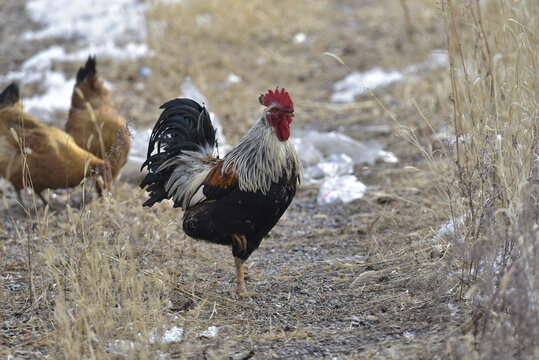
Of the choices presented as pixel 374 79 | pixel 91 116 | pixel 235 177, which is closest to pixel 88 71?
pixel 91 116

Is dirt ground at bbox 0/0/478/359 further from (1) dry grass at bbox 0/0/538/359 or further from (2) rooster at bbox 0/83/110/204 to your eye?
(2) rooster at bbox 0/83/110/204

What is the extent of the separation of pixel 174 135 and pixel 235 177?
0.73 metres

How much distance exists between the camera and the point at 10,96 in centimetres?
555

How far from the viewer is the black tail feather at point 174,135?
14.0ft

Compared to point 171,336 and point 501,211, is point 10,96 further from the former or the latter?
point 501,211

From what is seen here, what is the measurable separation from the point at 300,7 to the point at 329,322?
33.4ft

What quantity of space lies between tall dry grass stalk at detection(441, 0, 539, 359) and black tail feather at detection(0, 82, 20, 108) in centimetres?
376

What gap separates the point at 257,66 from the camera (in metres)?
10.0

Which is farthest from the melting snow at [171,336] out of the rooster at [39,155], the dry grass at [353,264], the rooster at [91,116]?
the rooster at [91,116]

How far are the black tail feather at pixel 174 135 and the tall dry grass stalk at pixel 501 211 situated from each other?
1.70 m

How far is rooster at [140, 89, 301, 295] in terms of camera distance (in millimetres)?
3732

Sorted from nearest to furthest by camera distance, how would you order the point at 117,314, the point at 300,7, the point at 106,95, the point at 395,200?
1. the point at 117,314
2. the point at 395,200
3. the point at 106,95
4. the point at 300,7

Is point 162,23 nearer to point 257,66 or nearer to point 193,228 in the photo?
point 257,66

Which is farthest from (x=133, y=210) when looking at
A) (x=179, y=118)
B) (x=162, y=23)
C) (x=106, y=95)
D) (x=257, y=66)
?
(x=162, y=23)
